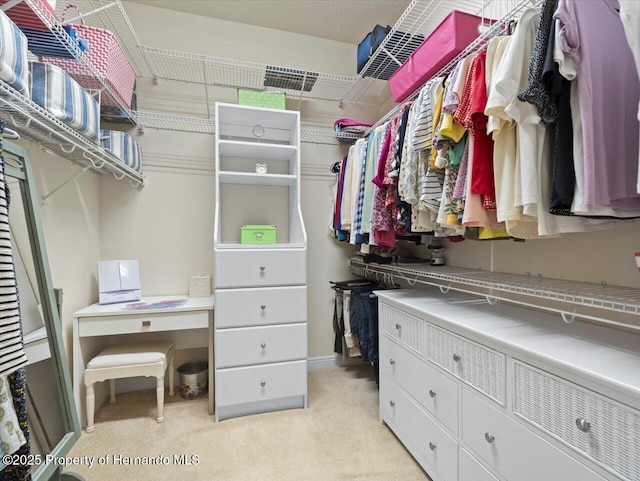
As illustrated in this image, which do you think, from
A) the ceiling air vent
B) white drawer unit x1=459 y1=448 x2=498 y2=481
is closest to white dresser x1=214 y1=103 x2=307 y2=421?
the ceiling air vent

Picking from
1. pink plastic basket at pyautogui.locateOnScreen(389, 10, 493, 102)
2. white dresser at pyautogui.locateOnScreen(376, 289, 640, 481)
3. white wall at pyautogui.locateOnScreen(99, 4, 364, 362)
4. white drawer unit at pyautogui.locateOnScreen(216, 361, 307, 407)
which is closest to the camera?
white dresser at pyautogui.locateOnScreen(376, 289, 640, 481)

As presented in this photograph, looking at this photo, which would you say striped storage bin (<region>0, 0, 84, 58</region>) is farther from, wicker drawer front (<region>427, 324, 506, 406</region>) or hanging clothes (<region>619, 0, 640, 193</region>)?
wicker drawer front (<region>427, 324, 506, 406</region>)

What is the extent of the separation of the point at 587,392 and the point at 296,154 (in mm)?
1918

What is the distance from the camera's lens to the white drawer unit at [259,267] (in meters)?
1.83

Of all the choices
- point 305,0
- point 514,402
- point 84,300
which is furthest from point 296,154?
point 514,402

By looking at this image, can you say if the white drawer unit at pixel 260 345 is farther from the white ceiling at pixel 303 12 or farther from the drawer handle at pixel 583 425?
the white ceiling at pixel 303 12

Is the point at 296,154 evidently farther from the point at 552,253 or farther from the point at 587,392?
the point at 587,392

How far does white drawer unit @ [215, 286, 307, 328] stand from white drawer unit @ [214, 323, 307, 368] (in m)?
0.04

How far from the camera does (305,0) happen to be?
216 cm

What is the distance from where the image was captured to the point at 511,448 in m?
0.95

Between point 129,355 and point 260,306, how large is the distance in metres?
0.82

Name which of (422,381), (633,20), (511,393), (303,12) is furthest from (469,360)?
(303,12)

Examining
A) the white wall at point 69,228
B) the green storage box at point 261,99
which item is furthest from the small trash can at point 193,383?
the green storage box at point 261,99

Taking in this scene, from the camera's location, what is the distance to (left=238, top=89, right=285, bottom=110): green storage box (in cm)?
209
